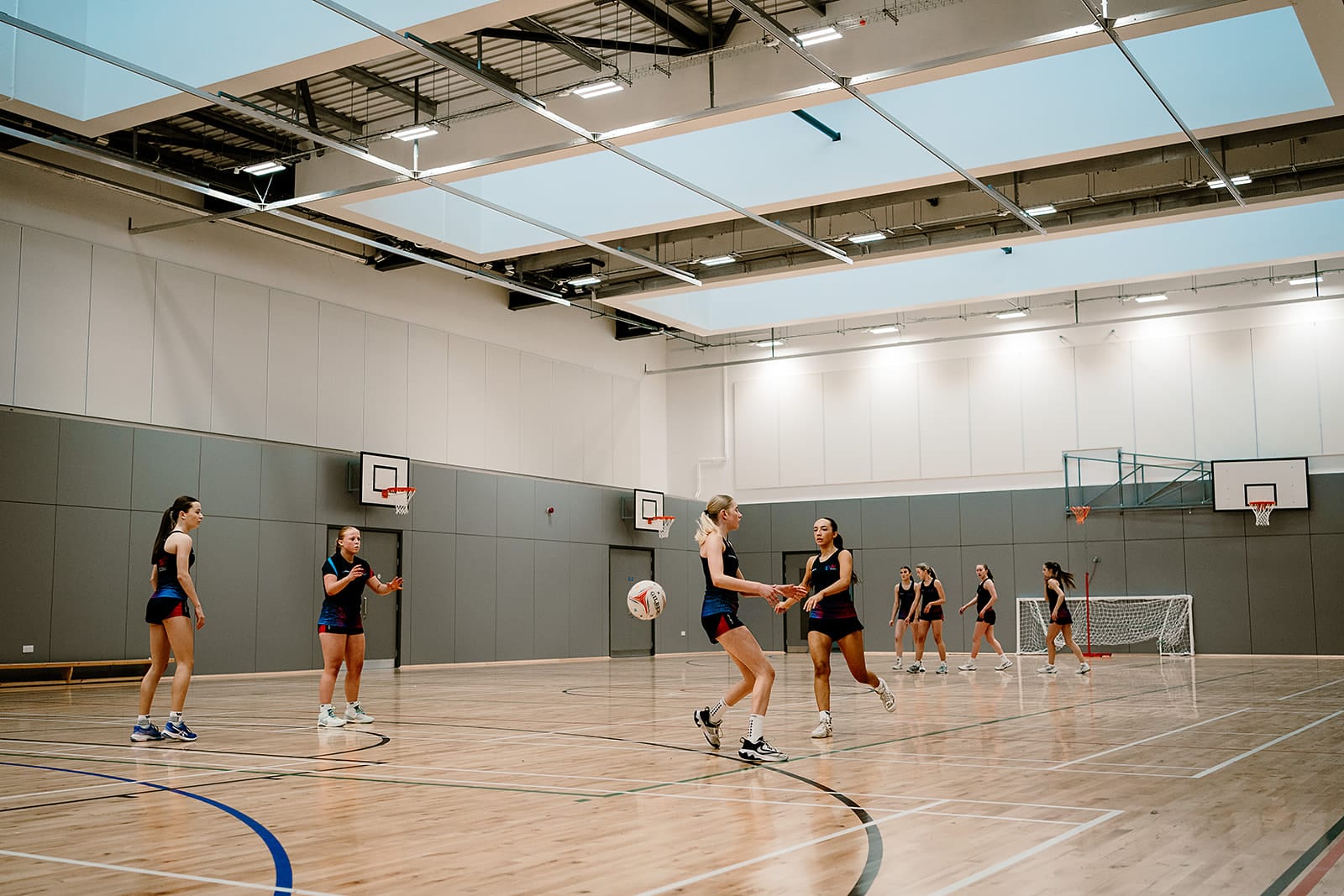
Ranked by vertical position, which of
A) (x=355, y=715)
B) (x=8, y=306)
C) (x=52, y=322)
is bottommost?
(x=355, y=715)

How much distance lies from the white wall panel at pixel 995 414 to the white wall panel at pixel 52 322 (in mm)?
22128

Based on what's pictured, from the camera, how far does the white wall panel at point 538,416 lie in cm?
3034

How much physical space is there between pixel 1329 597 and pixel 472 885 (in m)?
28.7

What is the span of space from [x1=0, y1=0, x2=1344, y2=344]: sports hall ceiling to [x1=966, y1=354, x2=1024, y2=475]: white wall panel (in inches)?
260

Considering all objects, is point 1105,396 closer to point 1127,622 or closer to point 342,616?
point 1127,622

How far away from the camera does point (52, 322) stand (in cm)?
2023

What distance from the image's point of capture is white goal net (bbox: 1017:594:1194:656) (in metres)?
29.4

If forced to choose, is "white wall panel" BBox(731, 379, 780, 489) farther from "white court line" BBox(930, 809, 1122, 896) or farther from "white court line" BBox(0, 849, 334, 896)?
"white court line" BBox(0, 849, 334, 896)

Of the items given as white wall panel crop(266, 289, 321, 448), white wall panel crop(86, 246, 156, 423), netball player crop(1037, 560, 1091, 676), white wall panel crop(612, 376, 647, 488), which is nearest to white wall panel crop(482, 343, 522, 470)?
white wall panel crop(266, 289, 321, 448)

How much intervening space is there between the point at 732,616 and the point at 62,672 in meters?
15.0

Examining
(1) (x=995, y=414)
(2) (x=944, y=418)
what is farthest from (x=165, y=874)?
(2) (x=944, y=418)

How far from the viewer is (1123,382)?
1200 inches

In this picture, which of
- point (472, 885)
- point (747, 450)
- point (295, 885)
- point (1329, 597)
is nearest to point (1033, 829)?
point (472, 885)

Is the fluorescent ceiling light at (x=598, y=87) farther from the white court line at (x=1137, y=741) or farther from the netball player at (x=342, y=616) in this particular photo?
the white court line at (x=1137, y=741)
